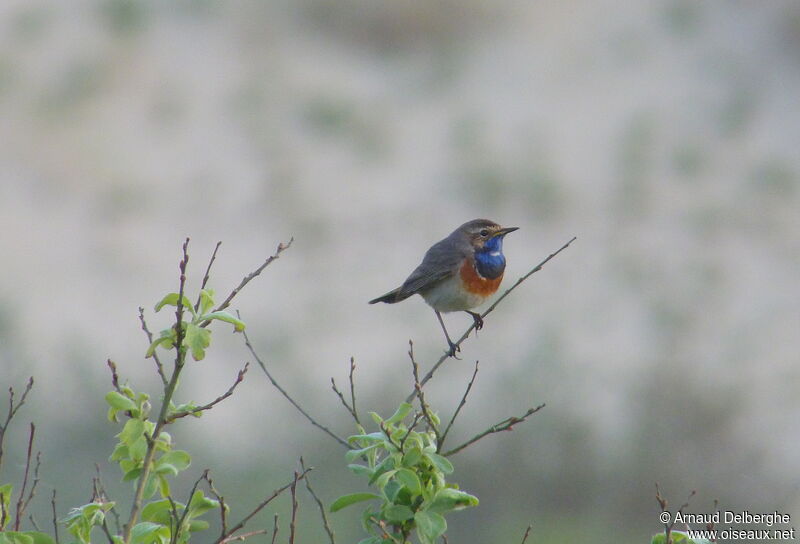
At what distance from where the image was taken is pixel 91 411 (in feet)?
25.0

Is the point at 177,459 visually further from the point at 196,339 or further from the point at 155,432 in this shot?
the point at 196,339

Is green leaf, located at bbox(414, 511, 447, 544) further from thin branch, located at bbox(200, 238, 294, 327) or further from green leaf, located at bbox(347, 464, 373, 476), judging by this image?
thin branch, located at bbox(200, 238, 294, 327)

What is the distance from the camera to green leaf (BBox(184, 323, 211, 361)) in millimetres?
2445

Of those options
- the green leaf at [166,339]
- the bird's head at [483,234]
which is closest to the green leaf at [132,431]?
the green leaf at [166,339]

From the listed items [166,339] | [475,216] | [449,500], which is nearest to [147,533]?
[166,339]

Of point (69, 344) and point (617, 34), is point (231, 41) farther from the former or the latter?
point (69, 344)

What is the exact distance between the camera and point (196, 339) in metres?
2.46

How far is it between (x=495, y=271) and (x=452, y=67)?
7548 mm

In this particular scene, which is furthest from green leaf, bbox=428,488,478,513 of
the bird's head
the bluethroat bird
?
the bird's head

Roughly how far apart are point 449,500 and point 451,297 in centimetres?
359

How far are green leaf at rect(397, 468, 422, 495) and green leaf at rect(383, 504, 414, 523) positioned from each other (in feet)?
0.16

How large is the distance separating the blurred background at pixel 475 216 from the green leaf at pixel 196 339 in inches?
184

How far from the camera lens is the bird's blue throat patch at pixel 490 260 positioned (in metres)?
6.03

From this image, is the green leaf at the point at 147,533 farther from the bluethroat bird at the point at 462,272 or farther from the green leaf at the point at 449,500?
the bluethroat bird at the point at 462,272
